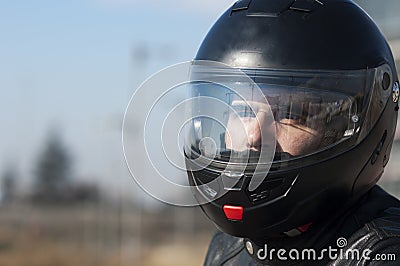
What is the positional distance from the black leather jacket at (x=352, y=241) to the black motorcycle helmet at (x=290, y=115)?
46 millimetres

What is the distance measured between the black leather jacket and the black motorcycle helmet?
0.05 metres

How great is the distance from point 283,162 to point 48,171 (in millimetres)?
41068

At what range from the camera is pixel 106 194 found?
34.1 metres

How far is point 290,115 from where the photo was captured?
2.64 metres

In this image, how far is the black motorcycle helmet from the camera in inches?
104

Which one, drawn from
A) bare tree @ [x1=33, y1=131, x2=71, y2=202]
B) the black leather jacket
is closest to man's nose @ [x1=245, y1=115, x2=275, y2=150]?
the black leather jacket

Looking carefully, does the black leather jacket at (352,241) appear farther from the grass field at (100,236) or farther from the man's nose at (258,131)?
the grass field at (100,236)

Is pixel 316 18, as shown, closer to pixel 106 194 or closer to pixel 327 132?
pixel 327 132

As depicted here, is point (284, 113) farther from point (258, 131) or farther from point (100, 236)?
point (100, 236)

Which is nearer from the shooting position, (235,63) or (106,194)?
(235,63)

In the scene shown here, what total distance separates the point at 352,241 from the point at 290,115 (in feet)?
1.34

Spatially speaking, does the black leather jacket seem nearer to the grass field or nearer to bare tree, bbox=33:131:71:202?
the grass field

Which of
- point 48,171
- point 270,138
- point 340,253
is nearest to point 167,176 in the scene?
point 270,138

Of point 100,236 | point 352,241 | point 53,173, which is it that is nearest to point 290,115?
point 352,241
